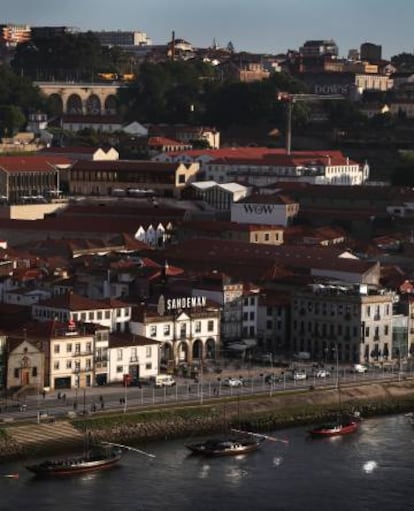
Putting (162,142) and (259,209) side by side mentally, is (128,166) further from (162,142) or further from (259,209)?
(162,142)

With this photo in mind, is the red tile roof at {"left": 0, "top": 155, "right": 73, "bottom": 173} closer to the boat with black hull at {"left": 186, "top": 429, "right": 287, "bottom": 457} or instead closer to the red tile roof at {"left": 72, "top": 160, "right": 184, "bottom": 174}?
the red tile roof at {"left": 72, "top": 160, "right": 184, "bottom": 174}

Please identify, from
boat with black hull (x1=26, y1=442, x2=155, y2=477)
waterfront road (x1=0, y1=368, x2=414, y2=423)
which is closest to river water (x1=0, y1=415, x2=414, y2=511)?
boat with black hull (x1=26, y1=442, x2=155, y2=477)

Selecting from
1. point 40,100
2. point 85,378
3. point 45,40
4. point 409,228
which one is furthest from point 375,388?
point 45,40

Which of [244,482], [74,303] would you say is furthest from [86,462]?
[74,303]

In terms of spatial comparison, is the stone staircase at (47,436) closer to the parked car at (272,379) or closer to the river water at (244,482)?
the river water at (244,482)

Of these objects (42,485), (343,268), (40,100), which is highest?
(40,100)

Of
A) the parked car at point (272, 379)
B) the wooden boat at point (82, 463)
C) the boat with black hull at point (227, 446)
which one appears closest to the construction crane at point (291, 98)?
the parked car at point (272, 379)

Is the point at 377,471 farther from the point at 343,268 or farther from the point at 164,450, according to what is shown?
the point at 343,268
